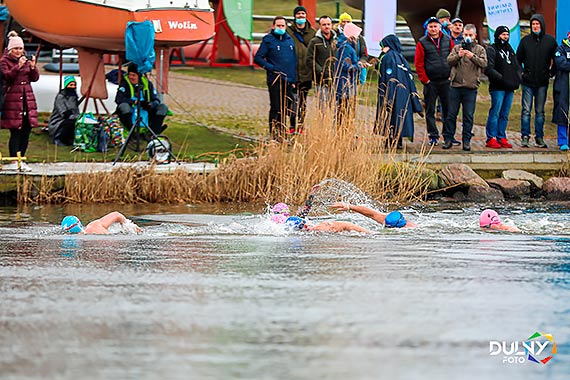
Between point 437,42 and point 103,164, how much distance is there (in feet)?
19.0

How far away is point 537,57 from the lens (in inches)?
752

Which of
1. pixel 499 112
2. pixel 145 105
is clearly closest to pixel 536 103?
pixel 499 112

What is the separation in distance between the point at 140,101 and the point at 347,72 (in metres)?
3.53

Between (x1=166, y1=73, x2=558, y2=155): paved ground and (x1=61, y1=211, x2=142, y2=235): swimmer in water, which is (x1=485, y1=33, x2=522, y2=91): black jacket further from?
(x1=61, y1=211, x2=142, y2=235): swimmer in water

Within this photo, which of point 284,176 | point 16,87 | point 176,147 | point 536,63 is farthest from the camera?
point 176,147

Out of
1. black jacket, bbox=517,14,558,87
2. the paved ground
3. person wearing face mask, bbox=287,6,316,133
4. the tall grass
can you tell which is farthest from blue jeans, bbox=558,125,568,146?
person wearing face mask, bbox=287,6,316,133

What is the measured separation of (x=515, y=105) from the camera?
86.3ft

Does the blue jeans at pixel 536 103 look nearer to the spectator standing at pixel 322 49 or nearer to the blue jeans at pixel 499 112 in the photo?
the blue jeans at pixel 499 112

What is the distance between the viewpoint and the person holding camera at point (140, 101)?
19.3 m

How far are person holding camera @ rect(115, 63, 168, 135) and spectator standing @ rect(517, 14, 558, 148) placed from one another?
19.6ft

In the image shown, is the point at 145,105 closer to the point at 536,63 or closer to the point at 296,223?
the point at 536,63

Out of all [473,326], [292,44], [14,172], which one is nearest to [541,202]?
[292,44]

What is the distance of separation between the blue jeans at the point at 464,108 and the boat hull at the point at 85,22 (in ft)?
18.2

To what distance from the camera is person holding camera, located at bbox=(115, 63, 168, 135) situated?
19.3 meters
